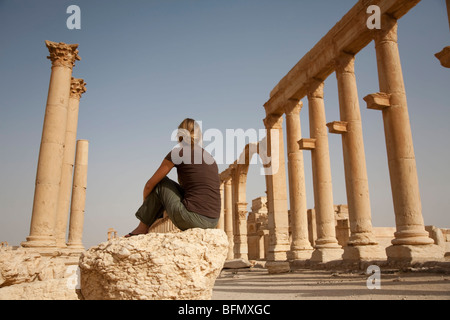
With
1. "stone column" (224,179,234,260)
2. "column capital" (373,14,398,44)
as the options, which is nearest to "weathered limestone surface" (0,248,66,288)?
"column capital" (373,14,398,44)

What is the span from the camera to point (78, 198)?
19.5 metres

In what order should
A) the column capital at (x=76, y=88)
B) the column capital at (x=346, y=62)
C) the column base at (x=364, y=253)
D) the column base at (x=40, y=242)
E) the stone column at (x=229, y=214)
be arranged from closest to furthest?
1. the column base at (x=40, y=242)
2. the column base at (x=364, y=253)
3. the column capital at (x=346, y=62)
4. the column capital at (x=76, y=88)
5. the stone column at (x=229, y=214)

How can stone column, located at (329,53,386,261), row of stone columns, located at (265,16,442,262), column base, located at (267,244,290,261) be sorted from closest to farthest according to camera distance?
1. row of stone columns, located at (265,16,442,262)
2. stone column, located at (329,53,386,261)
3. column base, located at (267,244,290,261)

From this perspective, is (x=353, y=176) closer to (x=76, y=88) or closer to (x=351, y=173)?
(x=351, y=173)

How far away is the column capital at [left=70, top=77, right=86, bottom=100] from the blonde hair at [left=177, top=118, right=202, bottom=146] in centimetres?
1530

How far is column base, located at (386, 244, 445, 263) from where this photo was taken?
30.6 feet

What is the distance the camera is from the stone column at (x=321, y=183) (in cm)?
Answer: 1405

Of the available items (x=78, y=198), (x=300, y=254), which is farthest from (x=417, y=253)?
(x=78, y=198)

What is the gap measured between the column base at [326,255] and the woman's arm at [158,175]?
11.6 meters

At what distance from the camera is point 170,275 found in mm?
2855

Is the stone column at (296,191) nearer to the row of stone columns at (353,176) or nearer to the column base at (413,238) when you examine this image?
the row of stone columns at (353,176)

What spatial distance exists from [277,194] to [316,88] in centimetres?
603

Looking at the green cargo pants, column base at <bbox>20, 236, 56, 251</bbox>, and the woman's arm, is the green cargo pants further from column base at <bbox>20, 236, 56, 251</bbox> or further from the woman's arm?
column base at <bbox>20, 236, 56, 251</bbox>

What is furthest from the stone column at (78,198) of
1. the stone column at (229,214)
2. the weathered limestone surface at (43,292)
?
the weathered limestone surface at (43,292)
